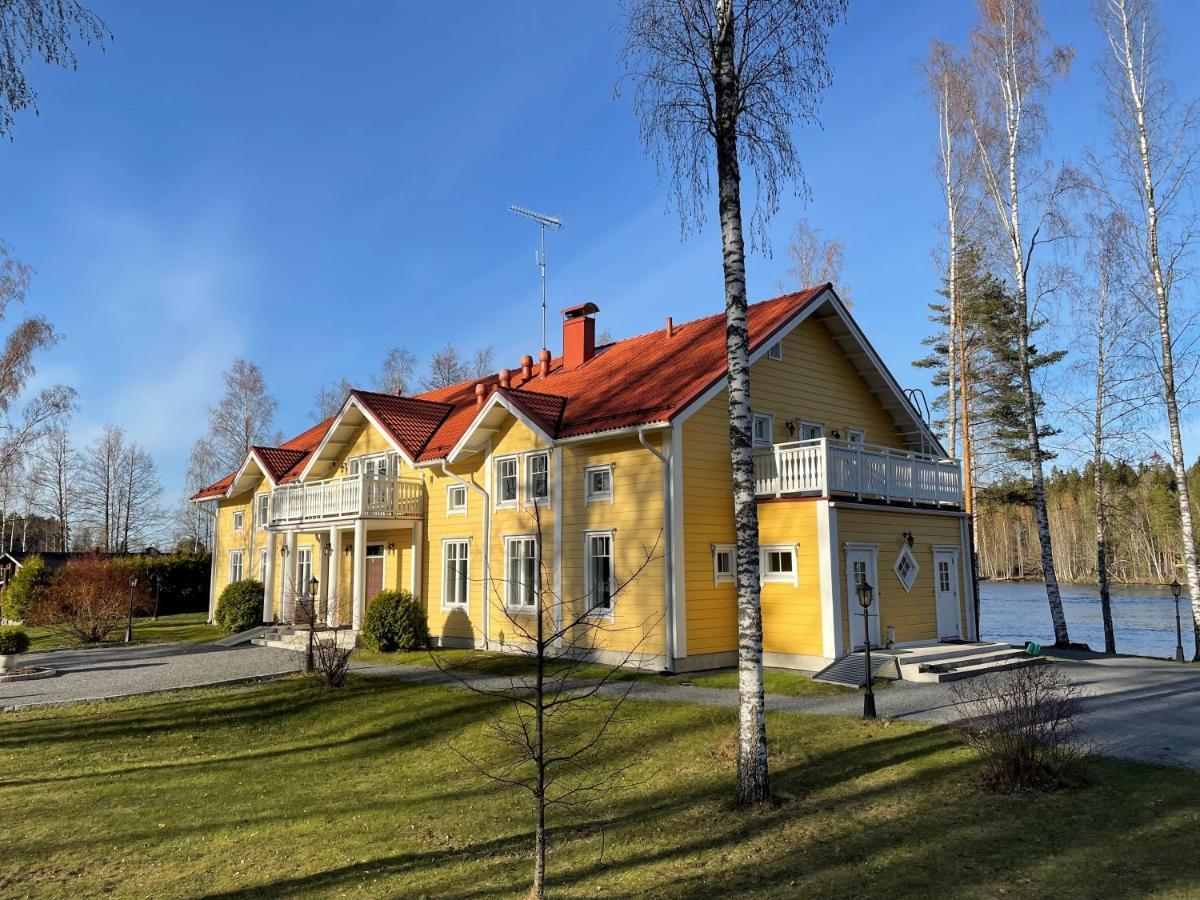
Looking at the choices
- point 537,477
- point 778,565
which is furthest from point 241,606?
point 778,565

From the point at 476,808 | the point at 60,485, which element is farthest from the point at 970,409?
the point at 60,485

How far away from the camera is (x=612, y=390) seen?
18.6m

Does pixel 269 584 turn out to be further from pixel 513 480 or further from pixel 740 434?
pixel 740 434

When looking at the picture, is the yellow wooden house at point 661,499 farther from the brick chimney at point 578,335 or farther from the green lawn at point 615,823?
the green lawn at point 615,823

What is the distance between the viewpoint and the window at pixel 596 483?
16.9m

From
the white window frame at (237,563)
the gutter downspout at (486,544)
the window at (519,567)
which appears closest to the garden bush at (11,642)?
the gutter downspout at (486,544)

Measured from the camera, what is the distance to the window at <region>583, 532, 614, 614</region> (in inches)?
658

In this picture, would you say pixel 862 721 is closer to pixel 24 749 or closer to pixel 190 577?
pixel 24 749

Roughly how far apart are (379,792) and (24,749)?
20.1ft

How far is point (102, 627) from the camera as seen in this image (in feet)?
82.4

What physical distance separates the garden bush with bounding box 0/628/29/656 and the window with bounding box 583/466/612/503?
1351cm

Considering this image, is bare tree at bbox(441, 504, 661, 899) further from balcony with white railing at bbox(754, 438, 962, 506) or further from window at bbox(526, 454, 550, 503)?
balcony with white railing at bbox(754, 438, 962, 506)

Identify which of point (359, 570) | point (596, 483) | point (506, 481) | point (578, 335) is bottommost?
point (359, 570)

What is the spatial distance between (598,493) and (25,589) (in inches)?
1151
